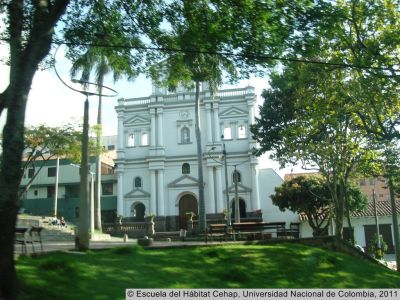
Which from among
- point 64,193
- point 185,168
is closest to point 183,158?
point 185,168

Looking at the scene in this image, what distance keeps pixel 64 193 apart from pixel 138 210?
10593mm

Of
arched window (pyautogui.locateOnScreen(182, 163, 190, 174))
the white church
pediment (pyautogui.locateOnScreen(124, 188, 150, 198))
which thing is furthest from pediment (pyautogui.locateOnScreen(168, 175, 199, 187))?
pediment (pyautogui.locateOnScreen(124, 188, 150, 198))

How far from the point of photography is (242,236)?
19.2 meters

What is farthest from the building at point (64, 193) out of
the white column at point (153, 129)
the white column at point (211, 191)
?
the white column at point (211, 191)

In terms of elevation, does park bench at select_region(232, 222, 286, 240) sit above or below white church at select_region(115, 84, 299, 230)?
below

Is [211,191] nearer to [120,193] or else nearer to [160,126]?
[160,126]

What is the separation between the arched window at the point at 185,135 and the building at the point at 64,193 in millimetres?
9125

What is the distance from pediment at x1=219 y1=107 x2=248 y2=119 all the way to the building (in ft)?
45.2

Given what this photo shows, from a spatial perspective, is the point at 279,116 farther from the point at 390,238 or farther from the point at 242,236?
the point at 390,238

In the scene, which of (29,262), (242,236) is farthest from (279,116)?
(29,262)

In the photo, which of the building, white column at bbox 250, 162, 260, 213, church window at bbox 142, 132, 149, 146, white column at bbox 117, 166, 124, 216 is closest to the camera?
white column at bbox 250, 162, 260, 213

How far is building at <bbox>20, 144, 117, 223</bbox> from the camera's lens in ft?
160

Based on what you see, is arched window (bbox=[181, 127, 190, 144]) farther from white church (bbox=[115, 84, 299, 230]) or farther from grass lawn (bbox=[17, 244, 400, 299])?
grass lawn (bbox=[17, 244, 400, 299])

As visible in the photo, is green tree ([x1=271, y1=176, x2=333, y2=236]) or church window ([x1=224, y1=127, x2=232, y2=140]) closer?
green tree ([x1=271, y1=176, x2=333, y2=236])
